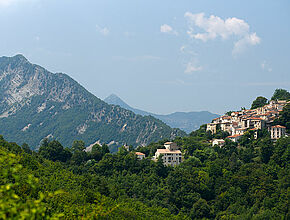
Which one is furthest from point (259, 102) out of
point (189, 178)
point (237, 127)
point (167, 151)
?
point (189, 178)

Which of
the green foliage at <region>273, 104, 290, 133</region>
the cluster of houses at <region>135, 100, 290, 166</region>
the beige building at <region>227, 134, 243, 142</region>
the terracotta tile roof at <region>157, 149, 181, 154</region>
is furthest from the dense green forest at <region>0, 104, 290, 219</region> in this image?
the terracotta tile roof at <region>157, 149, 181, 154</region>

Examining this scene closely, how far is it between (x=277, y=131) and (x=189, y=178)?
28.0m

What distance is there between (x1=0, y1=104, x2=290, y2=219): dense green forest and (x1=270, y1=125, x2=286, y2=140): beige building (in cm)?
231

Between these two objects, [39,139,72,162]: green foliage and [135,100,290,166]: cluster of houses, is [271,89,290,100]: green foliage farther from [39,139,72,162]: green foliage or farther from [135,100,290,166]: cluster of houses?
[39,139,72,162]: green foliage

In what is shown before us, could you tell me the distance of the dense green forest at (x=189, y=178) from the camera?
5756 centimetres

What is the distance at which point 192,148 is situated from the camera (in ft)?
Result: 295

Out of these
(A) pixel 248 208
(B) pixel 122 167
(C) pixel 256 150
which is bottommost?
(A) pixel 248 208

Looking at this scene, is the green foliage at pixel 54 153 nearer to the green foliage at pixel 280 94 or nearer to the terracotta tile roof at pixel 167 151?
the terracotta tile roof at pixel 167 151

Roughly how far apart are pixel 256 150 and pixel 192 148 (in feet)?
54.2

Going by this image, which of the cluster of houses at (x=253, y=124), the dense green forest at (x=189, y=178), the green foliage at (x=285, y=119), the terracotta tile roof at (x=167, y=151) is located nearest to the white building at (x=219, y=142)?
the cluster of houses at (x=253, y=124)

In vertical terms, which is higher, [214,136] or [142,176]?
[214,136]

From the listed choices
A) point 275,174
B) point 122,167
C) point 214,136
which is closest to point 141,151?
point 122,167

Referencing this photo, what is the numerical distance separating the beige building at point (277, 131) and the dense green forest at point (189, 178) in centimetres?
231

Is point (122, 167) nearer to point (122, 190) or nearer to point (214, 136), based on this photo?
point (122, 190)
